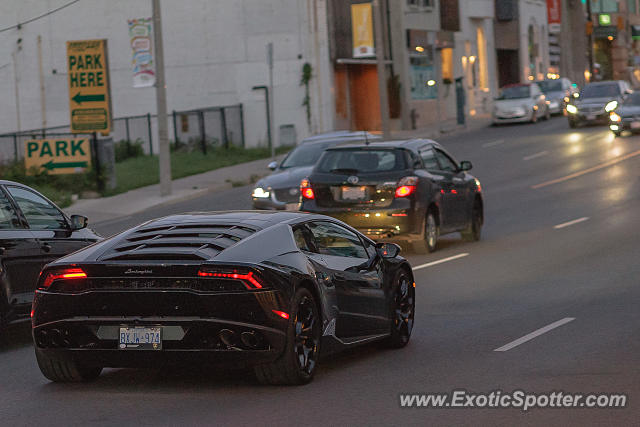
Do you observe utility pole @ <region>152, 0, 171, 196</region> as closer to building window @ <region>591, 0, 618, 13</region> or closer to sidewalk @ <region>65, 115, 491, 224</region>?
sidewalk @ <region>65, 115, 491, 224</region>

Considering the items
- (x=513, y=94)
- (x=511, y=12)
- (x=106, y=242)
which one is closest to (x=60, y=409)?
(x=106, y=242)

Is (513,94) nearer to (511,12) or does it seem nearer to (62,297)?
(511,12)

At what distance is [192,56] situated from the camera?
5006 cm

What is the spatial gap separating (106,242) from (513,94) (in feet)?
155

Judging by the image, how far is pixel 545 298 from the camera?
1386 cm

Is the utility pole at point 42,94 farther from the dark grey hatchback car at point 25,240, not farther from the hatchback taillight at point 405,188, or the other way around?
the dark grey hatchback car at point 25,240

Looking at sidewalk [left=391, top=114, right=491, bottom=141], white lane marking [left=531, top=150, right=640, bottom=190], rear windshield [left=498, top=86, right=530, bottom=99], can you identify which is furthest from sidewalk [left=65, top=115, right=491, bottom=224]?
rear windshield [left=498, top=86, right=530, bottom=99]

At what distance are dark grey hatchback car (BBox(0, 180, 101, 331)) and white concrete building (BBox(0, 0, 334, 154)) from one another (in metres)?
36.5

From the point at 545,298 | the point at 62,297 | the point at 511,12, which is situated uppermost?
the point at 511,12

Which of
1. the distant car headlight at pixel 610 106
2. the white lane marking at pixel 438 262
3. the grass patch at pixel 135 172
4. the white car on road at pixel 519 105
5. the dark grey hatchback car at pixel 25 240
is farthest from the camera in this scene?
the white car on road at pixel 519 105

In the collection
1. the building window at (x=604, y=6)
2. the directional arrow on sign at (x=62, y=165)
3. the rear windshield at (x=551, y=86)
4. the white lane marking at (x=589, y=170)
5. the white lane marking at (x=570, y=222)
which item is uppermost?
the building window at (x=604, y=6)

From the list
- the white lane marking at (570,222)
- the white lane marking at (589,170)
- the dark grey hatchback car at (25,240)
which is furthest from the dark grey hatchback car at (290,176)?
the dark grey hatchback car at (25,240)

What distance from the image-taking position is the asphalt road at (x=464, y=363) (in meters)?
8.05

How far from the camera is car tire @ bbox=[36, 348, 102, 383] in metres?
9.05
